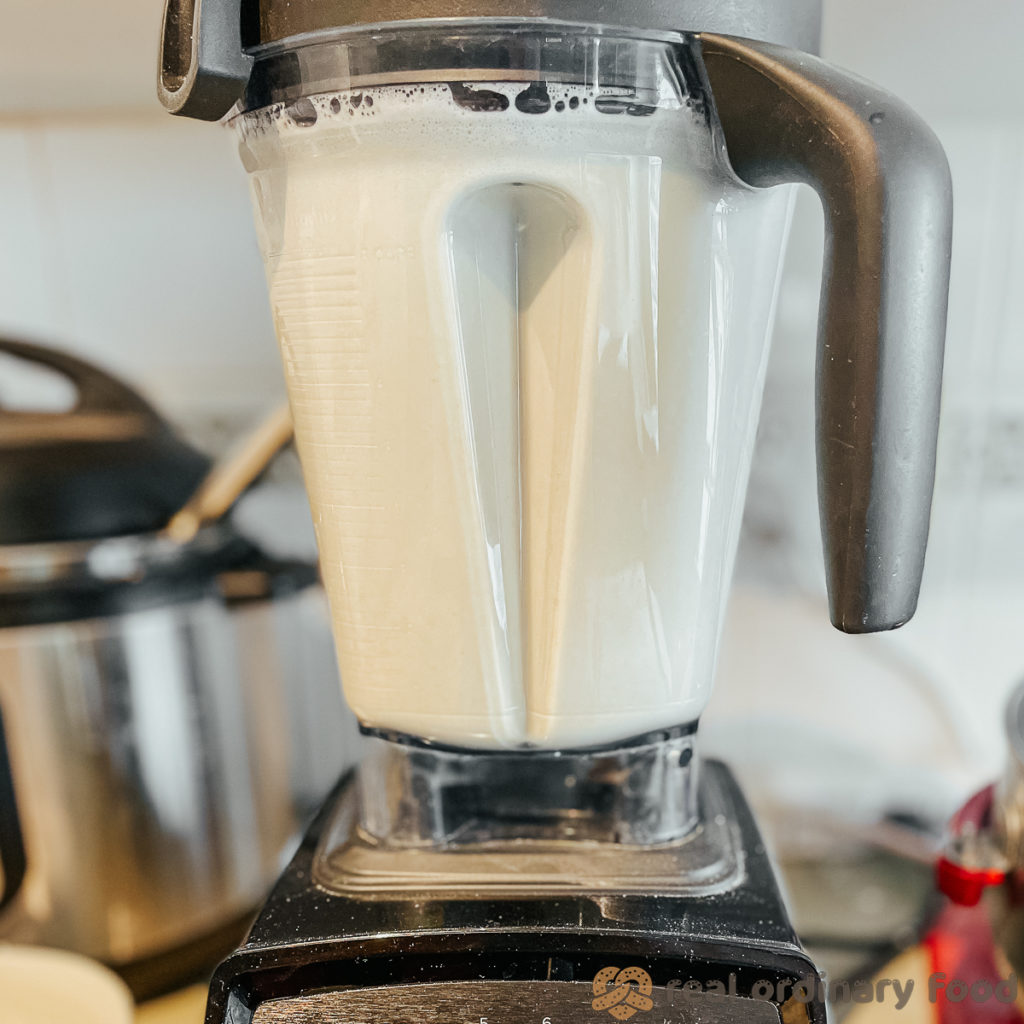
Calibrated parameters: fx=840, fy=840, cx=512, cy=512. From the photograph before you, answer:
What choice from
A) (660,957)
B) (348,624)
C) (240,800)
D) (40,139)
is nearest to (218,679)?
(240,800)

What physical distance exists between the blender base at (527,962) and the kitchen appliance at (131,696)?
202 mm

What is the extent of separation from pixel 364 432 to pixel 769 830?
0.53 m

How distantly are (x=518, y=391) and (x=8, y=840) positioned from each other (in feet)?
1.34

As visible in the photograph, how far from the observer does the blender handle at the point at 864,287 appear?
0.84 feet

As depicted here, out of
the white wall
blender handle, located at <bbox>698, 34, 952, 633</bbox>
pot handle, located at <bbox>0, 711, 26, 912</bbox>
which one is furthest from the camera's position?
the white wall

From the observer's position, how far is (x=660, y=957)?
306mm

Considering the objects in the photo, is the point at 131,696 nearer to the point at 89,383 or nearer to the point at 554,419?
the point at 89,383

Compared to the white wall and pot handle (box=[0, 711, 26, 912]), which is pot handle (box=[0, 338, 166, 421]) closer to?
the white wall

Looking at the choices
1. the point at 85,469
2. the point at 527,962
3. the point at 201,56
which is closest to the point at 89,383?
the point at 85,469

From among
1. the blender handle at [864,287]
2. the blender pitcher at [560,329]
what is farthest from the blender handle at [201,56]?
the blender handle at [864,287]

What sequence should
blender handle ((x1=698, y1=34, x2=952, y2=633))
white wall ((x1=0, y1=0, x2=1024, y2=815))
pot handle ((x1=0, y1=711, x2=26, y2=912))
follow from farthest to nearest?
white wall ((x1=0, y1=0, x2=1024, y2=815)) < pot handle ((x1=0, y1=711, x2=26, y2=912)) < blender handle ((x1=698, y1=34, x2=952, y2=633))

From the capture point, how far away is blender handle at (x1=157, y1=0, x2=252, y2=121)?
282 mm

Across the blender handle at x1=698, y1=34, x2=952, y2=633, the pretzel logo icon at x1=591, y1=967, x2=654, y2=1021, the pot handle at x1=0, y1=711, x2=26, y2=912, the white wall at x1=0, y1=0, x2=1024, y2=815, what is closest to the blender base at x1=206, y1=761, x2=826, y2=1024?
the pretzel logo icon at x1=591, y1=967, x2=654, y2=1021

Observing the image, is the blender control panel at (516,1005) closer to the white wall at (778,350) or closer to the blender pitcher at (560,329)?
the blender pitcher at (560,329)
